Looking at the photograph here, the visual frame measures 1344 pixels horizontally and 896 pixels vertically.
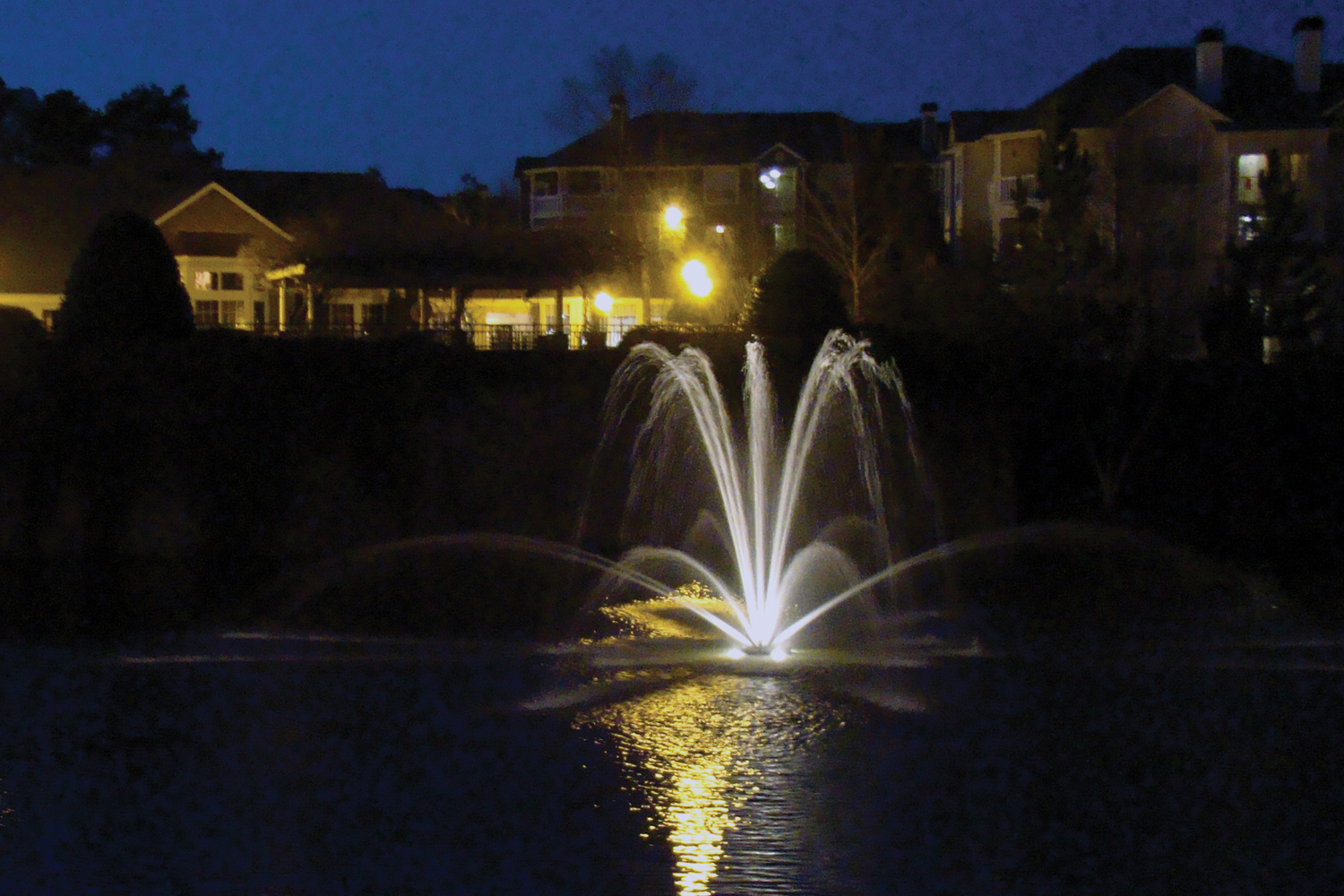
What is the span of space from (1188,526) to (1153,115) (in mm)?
29434

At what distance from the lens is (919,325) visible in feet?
94.4

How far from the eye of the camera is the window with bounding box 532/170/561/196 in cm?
5866

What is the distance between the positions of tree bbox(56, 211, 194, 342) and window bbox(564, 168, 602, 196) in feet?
127

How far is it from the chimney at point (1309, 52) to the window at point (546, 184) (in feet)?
92.8

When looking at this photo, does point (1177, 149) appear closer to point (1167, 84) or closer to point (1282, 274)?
point (1167, 84)

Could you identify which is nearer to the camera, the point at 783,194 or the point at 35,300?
the point at 35,300

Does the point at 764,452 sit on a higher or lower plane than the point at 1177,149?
lower

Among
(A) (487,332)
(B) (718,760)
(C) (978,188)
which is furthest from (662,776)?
(C) (978,188)

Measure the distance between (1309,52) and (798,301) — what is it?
1471 inches

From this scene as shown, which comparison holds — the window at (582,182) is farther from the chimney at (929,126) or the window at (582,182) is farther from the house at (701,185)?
the chimney at (929,126)

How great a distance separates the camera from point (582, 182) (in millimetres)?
58094

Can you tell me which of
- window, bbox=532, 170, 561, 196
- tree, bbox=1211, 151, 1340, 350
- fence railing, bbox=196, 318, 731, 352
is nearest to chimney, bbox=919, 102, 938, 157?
window, bbox=532, 170, 561, 196

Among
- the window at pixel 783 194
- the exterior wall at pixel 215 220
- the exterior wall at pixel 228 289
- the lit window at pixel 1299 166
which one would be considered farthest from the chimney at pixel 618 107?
the lit window at pixel 1299 166

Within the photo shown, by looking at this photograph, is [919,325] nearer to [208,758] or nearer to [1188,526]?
[1188,526]
